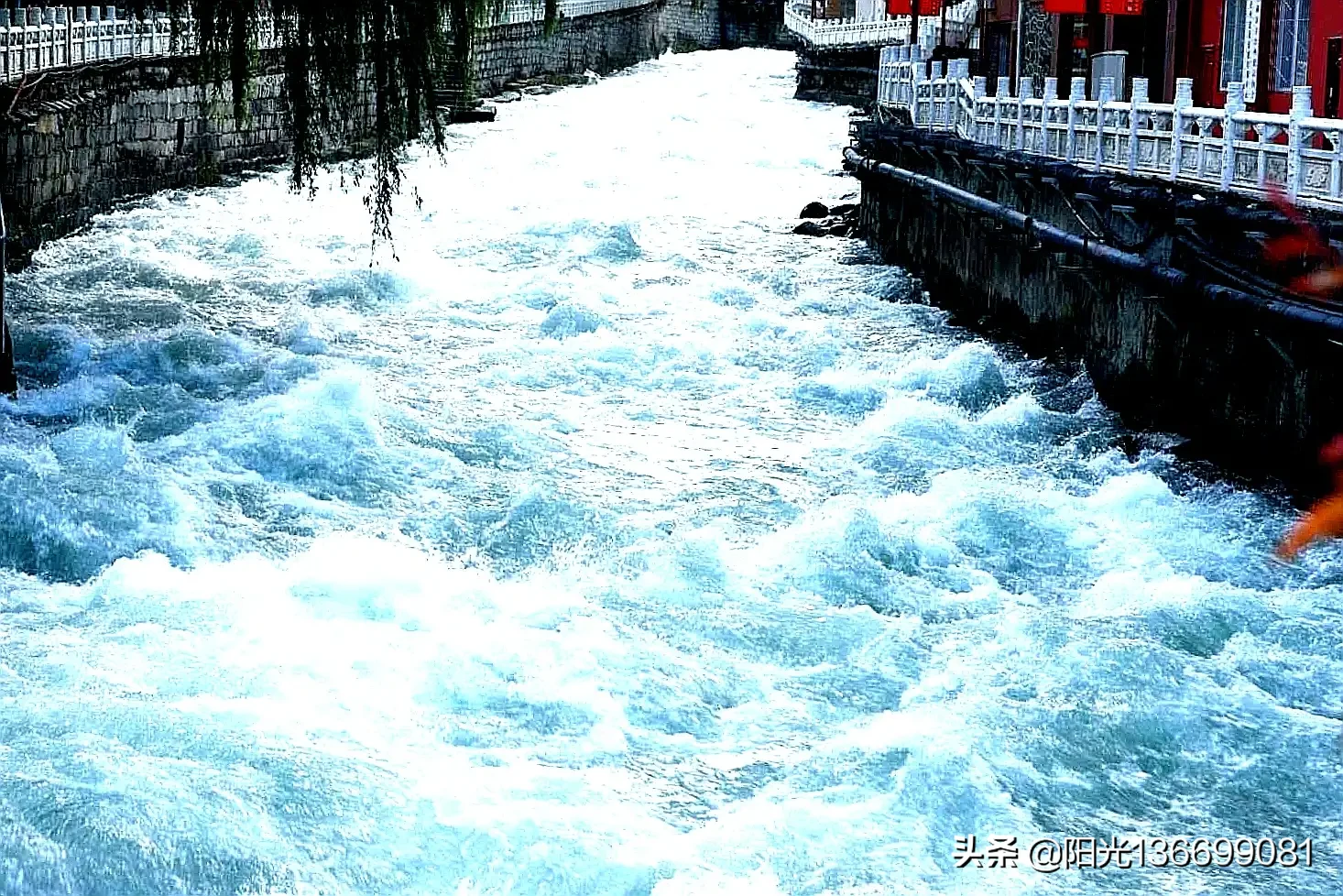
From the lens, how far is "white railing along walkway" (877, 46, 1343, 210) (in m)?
11.3

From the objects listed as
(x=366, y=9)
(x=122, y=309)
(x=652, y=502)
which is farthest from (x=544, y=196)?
(x=652, y=502)

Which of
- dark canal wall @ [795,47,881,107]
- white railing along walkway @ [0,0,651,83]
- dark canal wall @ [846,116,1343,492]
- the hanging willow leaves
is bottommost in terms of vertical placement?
dark canal wall @ [846,116,1343,492]

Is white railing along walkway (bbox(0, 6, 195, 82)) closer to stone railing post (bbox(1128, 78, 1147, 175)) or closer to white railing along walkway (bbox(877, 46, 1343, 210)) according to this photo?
white railing along walkway (bbox(877, 46, 1343, 210))

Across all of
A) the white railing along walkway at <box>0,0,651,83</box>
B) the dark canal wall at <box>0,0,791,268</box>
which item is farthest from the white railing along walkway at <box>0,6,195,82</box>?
the dark canal wall at <box>0,0,791,268</box>

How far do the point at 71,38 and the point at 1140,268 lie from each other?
1464 cm

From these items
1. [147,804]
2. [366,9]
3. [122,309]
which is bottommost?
[147,804]

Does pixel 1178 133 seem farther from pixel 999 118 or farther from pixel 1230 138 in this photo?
pixel 999 118

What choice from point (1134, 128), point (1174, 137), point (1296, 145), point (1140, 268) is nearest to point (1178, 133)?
point (1174, 137)

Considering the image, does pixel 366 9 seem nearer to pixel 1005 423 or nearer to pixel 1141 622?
pixel 1005 423

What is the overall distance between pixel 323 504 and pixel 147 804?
436 cm

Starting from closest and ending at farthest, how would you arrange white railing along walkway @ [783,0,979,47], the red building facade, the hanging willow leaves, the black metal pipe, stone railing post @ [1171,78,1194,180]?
1. the black metal pipe
2. the hanging willow leaves
3. stone railing post @ [1171,78,1194,180]
4. the red building facade
5. white railing along walkway @ [783,0,979,47]

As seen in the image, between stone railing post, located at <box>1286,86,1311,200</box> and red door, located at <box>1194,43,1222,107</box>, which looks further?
red door, located at <box>1194,43,1222,107</box>

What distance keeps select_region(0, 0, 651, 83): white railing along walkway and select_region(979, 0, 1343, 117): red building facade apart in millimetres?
9385

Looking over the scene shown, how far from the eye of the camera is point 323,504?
10859mm
